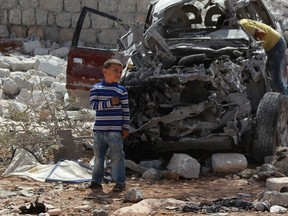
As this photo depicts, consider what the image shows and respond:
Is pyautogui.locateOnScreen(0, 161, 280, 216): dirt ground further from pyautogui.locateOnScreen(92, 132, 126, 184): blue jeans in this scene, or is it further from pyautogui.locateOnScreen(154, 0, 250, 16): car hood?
pyautogui.locateOnScreen(154, 0, 250, 16): car hood

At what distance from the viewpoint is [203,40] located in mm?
10586

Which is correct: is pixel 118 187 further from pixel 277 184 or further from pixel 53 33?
pixel 53 33

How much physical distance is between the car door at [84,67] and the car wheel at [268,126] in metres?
2.54

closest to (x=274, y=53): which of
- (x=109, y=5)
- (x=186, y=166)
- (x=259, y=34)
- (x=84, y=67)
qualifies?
(x=259, y=34)

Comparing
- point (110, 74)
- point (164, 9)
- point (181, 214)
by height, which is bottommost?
point (181, 214)

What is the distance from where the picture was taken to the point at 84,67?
12.0 meters

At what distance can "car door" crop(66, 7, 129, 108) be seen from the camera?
11.8 metres

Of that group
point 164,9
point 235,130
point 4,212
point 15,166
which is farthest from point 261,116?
point 4,212

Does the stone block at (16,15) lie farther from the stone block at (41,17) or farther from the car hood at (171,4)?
the car hood at (171,4)

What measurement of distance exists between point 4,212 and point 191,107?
3.01 metres

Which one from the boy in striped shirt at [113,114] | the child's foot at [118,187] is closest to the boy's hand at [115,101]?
the boy in striped shirt at [113,114]

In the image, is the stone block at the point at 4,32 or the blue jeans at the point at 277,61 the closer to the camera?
the blue jeans at the point at 277,61

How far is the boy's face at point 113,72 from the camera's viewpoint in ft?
28.4

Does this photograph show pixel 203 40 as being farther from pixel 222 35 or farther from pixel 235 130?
pixel 235 130
